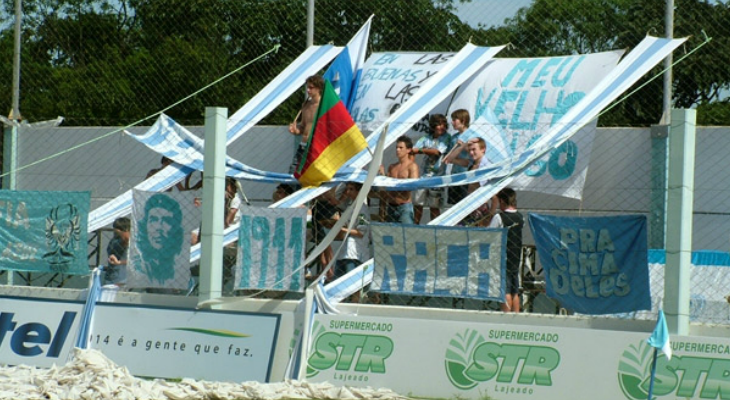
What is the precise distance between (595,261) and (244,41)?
32.9 feet

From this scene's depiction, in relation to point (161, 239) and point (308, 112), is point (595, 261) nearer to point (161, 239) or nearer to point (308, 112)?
point (161, 239)

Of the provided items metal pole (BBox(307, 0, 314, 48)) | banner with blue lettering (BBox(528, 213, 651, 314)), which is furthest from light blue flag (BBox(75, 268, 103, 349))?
metal pole (BBox(307, 0, 314, 48))

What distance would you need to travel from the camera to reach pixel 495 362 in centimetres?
938

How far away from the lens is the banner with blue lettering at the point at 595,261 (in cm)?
915

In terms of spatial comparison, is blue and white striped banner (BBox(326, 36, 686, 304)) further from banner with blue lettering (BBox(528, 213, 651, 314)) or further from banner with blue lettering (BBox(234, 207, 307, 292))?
banner with blue lettering (BBox(528, 213, 651, 314))

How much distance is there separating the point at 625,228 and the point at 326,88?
2.98 m

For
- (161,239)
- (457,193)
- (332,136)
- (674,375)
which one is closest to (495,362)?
(674,375)

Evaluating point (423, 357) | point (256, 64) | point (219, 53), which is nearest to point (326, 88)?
point (423, 357)

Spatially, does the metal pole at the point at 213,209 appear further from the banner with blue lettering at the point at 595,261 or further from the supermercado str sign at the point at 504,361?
the banner with blue lettering at the point at 595,261

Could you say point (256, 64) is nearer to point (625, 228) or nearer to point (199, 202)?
point (199, 202)

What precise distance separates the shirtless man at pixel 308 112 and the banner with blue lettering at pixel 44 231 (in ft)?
8.05

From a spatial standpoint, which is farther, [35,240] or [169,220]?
[35,240]

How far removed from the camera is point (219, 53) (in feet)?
67.3

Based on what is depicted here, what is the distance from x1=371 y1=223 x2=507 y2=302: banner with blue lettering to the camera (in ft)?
32.2
